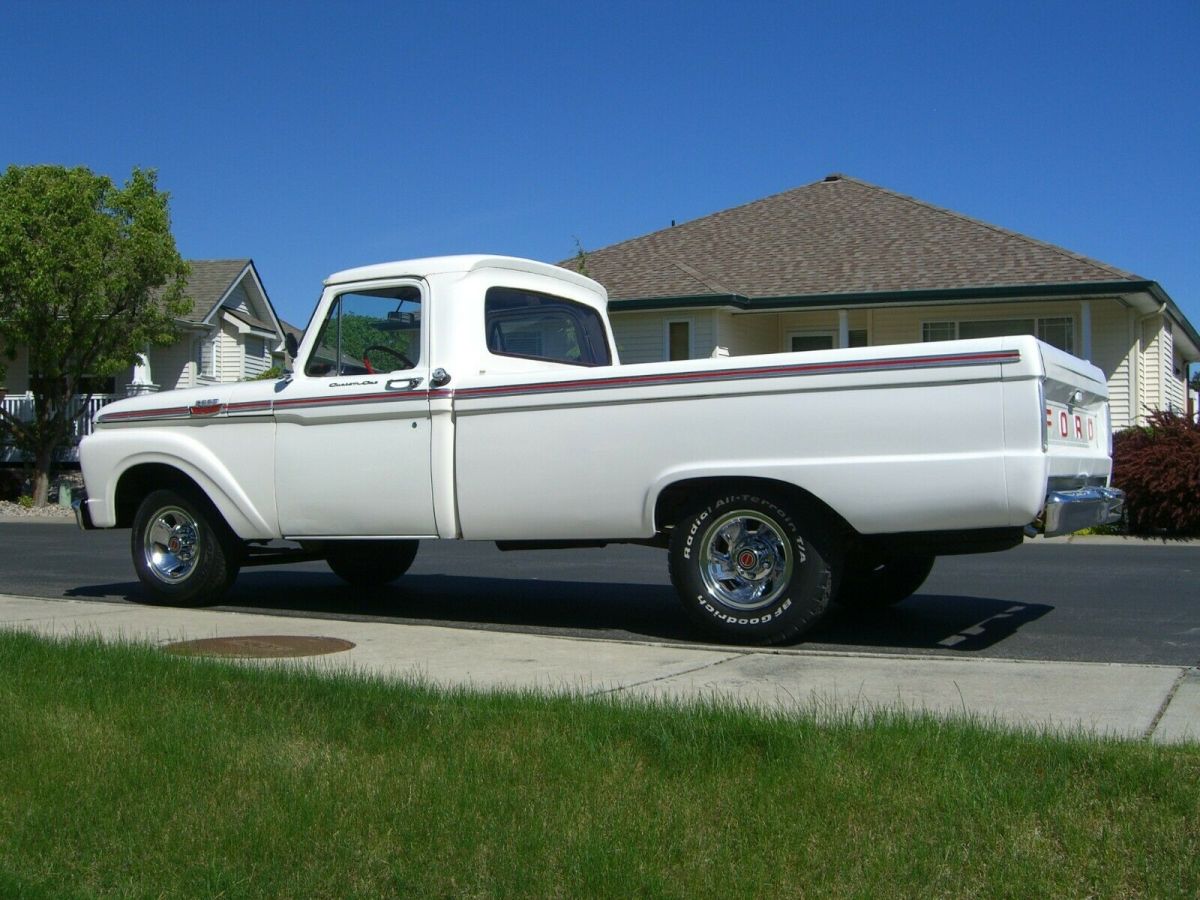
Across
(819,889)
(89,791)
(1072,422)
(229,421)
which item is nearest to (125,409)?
(229,421)

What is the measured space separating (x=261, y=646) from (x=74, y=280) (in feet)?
64.0

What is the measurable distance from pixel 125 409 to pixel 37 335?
1728 centimetres

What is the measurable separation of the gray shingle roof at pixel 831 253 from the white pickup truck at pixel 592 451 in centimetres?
1373

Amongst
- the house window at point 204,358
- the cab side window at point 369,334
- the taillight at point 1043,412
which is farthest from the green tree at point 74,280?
the taillight at point 1043,412

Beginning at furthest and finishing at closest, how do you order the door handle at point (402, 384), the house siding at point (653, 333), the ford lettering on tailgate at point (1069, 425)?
the house siding at point (653, 333), the door handle at point (402, 384), the ford lettering on tailgate at point (1069, 425)

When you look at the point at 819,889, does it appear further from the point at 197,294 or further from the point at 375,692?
the point at 197,294

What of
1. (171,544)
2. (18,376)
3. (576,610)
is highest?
(18,376)

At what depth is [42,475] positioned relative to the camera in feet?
87.7

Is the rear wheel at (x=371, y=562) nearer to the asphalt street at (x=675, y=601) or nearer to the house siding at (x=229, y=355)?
the asphalt street at (x=675, y=601)

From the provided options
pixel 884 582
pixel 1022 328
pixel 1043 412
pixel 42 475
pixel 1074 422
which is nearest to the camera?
pixel 1043 412

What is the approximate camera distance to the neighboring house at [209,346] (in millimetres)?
31281

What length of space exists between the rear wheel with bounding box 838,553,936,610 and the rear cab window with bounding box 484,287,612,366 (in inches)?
92.1

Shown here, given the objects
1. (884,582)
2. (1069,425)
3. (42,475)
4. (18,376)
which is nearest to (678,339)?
(42,475)

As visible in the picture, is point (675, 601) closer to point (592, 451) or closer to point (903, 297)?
point (592, 451)
